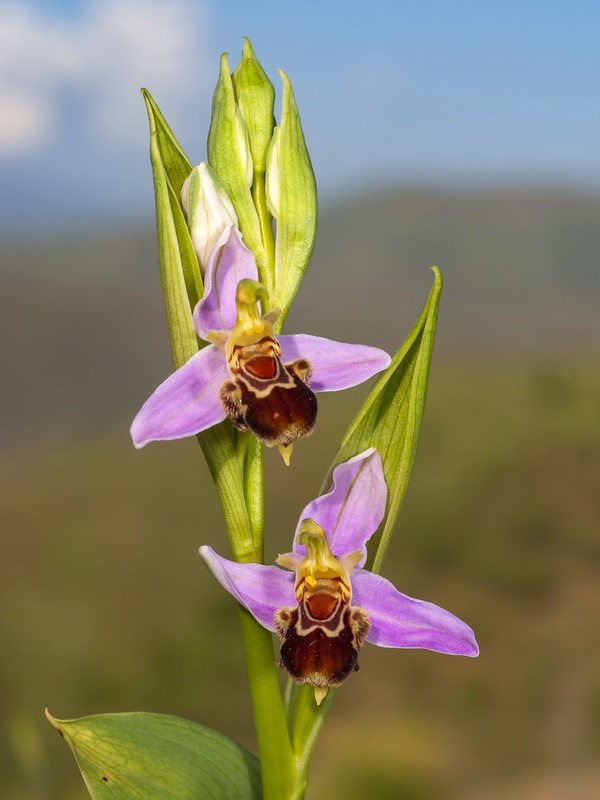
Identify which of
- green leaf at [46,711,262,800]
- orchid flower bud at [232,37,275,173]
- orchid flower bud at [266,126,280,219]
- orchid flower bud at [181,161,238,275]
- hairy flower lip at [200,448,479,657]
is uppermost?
orchid flower bud at [232,37,275,173]

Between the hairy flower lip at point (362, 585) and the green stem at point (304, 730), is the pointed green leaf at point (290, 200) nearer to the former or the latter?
the hairy flower lip at point (362, 585)

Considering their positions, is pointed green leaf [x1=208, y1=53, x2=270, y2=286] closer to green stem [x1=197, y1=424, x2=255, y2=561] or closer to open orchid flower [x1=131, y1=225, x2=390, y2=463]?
open orchid flower [x1=131, y1=225, x2=390, y2=463]

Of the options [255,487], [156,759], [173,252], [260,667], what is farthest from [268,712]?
[173,252]

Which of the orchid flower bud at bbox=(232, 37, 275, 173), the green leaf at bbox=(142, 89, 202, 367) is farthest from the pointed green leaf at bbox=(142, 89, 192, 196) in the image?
the orchid flower bud at bbox=(232, 37, 275, 173)

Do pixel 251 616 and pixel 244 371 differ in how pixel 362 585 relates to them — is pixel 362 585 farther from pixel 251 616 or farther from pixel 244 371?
pixel 244 371

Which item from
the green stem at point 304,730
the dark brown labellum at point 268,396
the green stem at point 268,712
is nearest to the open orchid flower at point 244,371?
the dark brown labellum at point 268,396

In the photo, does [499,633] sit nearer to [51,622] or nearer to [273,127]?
[51,622]
